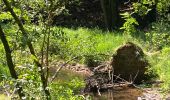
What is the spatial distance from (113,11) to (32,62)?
18432mm

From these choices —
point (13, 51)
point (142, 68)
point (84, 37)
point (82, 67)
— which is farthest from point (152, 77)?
point (13, 51)

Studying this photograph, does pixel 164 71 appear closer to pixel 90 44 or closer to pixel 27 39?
pixel 90 44

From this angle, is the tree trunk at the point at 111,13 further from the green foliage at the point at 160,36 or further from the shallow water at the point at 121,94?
the shallow water at the point at 121,94

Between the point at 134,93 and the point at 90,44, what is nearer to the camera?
the point at 134,93

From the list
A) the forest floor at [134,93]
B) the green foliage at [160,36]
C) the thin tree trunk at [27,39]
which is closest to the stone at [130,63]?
the forest floor at [134,93]

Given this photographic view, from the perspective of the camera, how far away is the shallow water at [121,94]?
1166 cm

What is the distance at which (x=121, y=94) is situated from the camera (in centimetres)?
1198

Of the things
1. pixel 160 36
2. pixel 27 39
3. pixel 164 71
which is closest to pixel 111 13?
pixel 160 36

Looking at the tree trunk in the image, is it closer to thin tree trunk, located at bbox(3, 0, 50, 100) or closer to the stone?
the stone

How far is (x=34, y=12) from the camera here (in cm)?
450

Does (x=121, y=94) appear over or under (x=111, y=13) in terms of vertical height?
under

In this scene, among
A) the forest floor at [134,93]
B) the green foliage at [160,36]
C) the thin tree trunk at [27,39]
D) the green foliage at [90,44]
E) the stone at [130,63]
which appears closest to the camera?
the thin tree trunk at [27,39]

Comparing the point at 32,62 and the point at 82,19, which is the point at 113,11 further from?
the point at 32,62

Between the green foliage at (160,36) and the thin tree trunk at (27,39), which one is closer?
the thin tree trunk at (27,39)
